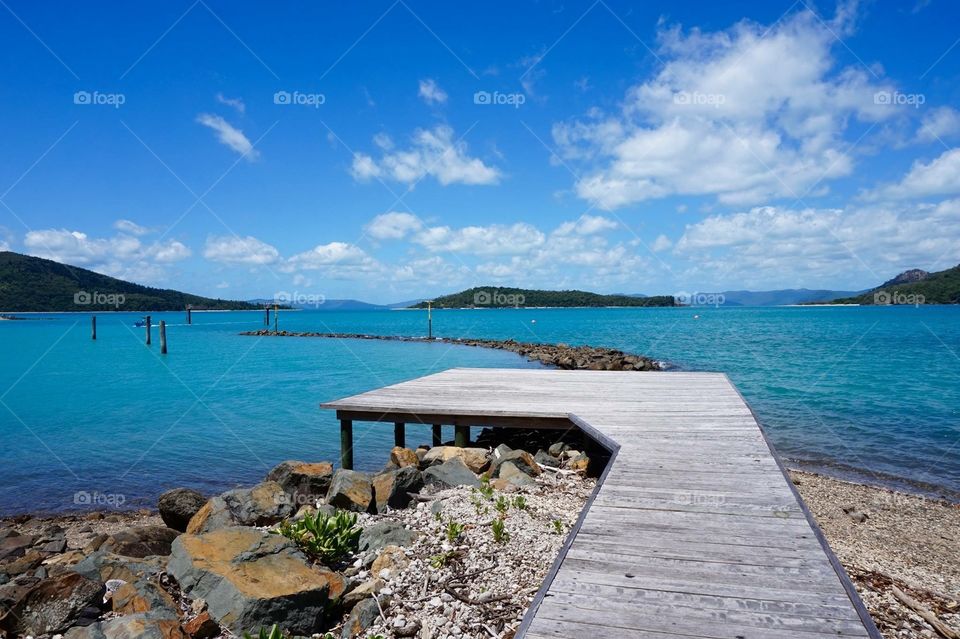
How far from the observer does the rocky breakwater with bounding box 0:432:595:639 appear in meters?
4.78

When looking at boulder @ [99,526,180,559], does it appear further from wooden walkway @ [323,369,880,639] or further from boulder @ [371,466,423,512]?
wooden walkway @ [323,369,880,639]

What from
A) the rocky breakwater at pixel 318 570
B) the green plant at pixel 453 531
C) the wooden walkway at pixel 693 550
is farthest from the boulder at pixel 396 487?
the wooden walkway at pixel 693 550

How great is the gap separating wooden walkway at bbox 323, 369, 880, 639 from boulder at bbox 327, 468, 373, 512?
3261 millimetres

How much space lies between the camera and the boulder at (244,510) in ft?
25.4

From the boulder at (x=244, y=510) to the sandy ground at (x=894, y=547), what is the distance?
678 cm

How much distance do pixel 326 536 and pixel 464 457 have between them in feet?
15.1

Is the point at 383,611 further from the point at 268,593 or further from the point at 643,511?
the point at 643,511

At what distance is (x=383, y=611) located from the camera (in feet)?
16.1

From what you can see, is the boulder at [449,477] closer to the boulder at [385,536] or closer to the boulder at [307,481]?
the boulder at [307,481]

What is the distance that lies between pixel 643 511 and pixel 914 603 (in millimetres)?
2434

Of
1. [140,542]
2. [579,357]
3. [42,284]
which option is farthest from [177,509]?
[42,284]

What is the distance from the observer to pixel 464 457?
34.5 feet

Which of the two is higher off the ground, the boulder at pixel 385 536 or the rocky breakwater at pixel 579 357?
the boulder at pixel 385 536

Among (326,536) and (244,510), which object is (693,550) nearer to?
(326,536)
